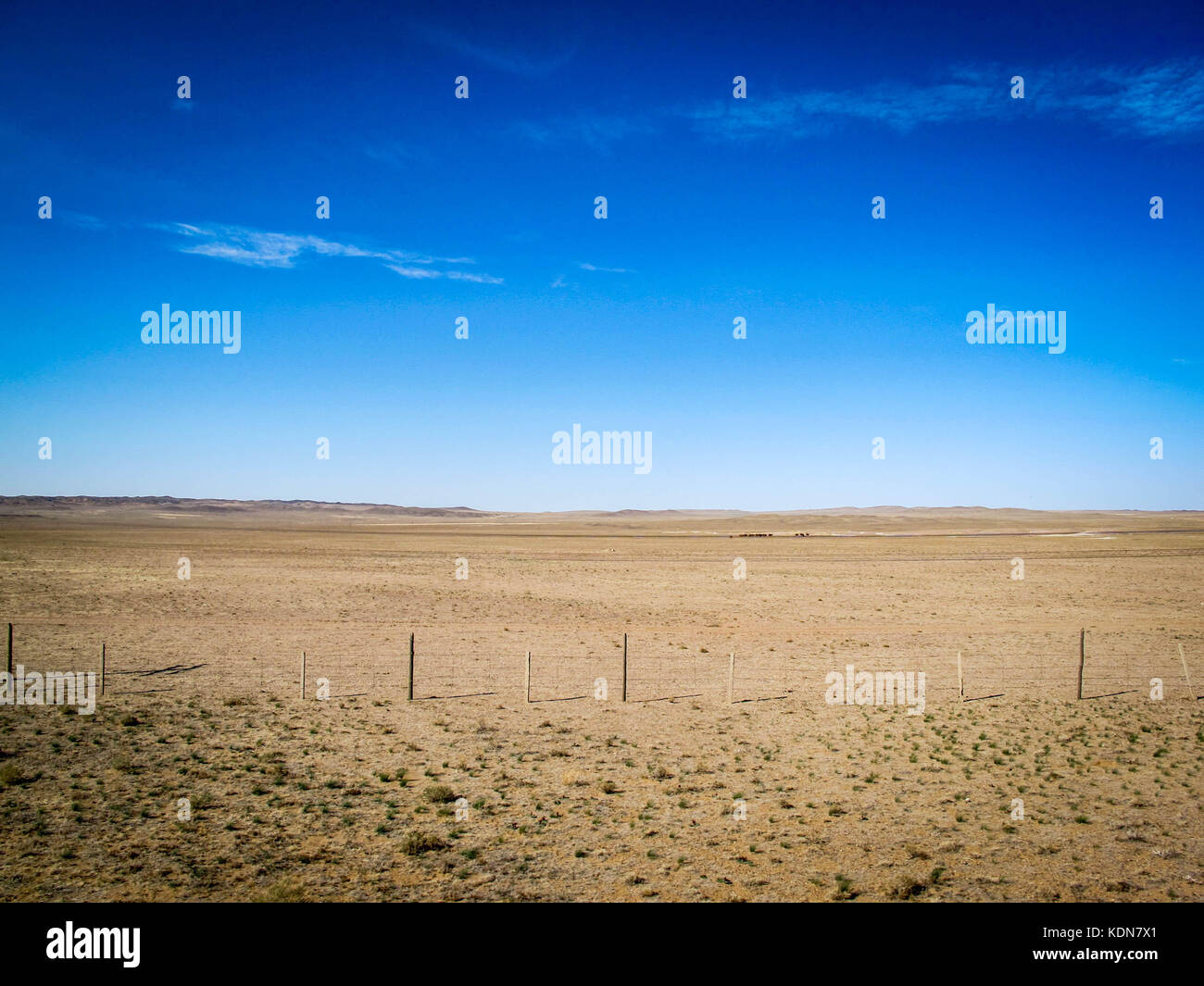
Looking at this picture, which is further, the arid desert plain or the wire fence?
the wire fence

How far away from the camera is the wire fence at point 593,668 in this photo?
72.1 ft

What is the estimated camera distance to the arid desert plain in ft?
34.2

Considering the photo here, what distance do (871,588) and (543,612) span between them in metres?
24.5

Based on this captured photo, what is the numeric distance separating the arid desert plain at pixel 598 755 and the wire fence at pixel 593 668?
0.17 m

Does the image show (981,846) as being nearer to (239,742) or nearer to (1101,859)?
(1101,859)

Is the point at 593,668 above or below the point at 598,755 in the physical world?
above

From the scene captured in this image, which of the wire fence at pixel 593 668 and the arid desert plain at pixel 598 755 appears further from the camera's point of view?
the wire fence at pixel 593 668

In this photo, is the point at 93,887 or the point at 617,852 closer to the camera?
the point at 93,887

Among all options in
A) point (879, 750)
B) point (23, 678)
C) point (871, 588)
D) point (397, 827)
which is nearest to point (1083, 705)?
point (879, 750)

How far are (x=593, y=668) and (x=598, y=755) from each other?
9.30m

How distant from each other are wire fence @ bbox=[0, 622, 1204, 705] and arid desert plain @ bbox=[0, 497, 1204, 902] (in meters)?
0.17

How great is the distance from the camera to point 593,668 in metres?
25.6
